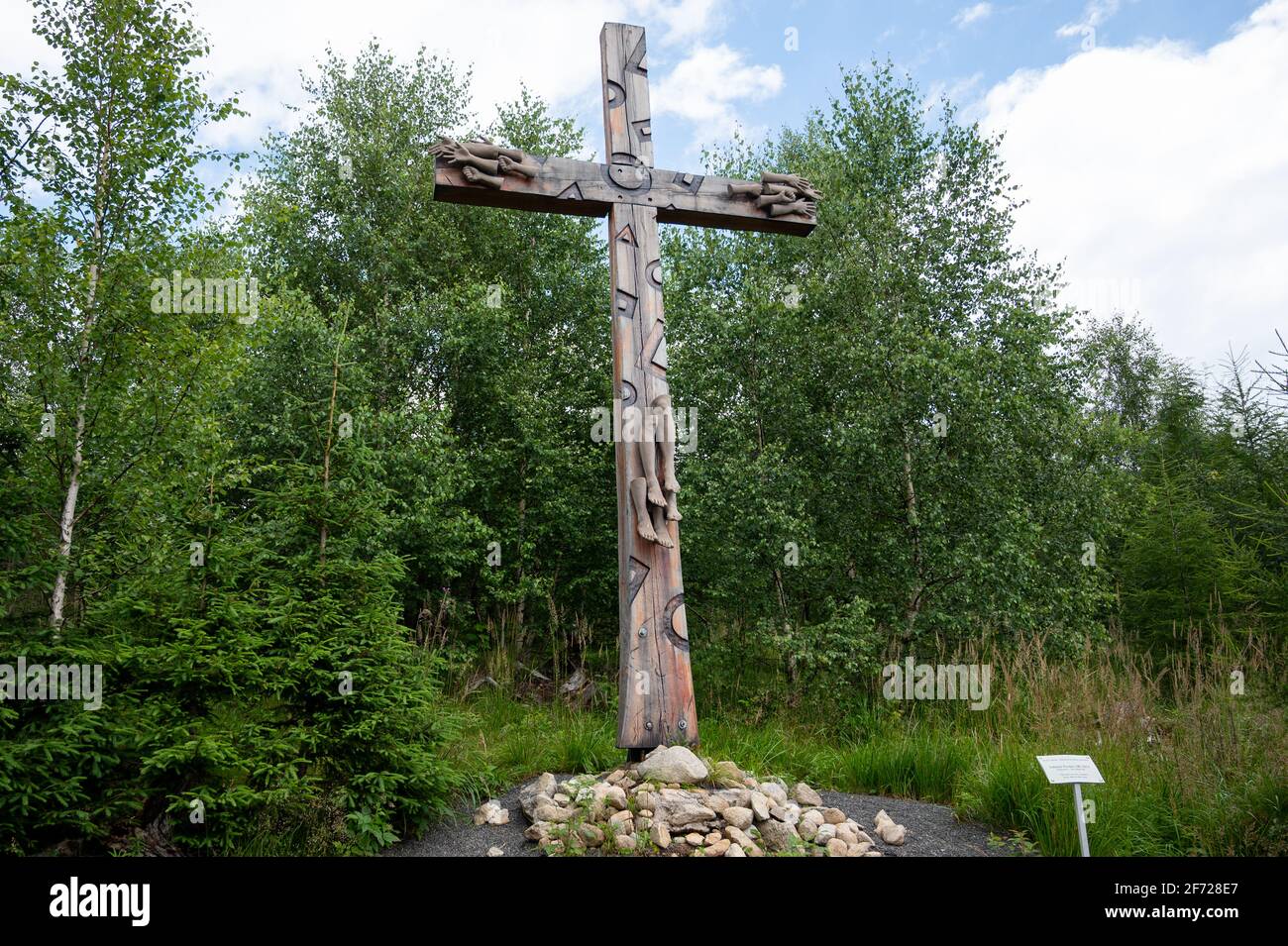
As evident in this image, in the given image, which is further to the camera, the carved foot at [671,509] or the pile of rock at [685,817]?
the carved foot at [671,509]

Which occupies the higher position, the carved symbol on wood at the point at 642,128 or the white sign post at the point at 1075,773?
the carved symbol on wood at the point at 642,128

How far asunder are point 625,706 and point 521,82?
444 inches

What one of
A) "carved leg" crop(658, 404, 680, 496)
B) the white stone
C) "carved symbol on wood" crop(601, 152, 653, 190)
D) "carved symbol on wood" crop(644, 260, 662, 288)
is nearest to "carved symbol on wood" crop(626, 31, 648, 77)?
"carved symbol on wood" crop(601, 152, 653, 190)

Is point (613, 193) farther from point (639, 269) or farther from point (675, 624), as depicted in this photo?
point (675, 624)

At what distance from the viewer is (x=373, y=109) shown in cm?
1376

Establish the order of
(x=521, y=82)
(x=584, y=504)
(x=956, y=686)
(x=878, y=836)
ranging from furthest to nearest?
1. (x=521, y=82)
2. (x=584, y=504)
3. (x=956, y=686)
4. (x=878, y=836)

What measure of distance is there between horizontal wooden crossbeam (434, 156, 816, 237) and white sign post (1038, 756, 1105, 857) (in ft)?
13.5

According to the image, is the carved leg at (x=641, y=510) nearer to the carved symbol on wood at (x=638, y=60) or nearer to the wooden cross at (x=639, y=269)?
the wooden cross at (x=639, y=269)

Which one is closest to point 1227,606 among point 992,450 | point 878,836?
point 992,450

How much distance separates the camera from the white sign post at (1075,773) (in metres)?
3.62

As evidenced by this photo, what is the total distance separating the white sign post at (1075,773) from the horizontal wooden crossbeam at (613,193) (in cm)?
412

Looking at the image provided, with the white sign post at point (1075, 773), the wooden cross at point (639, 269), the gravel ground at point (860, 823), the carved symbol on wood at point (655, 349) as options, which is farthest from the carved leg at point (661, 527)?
the white sign post at point (1075, 773)

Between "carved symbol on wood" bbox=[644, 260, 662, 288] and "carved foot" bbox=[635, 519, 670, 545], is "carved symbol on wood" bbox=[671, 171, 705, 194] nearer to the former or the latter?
"carved symbol on wood" bbox=[644, 260, 662, 288]
